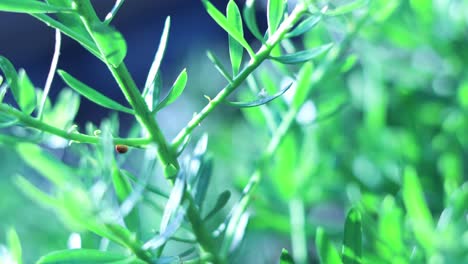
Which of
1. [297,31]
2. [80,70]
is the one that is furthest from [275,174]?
[80,70]

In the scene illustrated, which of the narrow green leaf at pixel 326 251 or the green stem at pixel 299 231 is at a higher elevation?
the narrow green leaf at pixel 326 251

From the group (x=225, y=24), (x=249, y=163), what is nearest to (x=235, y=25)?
(x=225, y=24)

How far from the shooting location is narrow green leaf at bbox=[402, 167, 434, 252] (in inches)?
6.9

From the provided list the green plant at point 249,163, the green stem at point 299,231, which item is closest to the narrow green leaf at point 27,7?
the green plant at point 249,163

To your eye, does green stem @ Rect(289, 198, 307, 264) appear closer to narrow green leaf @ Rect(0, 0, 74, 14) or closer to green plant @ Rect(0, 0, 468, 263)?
green plant @ Rect(0, 0, 468, 263)

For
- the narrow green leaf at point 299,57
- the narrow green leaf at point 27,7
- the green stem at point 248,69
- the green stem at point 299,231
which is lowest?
the green stem at point 299,231

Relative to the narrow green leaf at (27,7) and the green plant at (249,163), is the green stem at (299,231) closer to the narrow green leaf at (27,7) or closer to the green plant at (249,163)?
the green plant at (249,163)

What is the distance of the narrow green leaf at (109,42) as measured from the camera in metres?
0.12

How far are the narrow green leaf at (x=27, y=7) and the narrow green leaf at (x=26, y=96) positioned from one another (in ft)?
0.09

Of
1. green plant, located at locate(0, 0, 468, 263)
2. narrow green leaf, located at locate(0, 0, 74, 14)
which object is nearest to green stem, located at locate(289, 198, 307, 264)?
green plant, located at locate(0, 0, 468, 263)

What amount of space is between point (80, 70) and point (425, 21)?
0.69 m

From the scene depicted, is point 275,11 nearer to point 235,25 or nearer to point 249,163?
point 235,25

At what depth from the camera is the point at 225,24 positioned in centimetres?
14

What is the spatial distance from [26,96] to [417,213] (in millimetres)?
103
